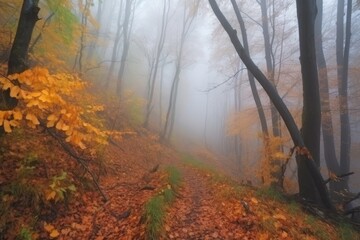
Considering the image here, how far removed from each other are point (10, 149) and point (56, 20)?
5.29 m

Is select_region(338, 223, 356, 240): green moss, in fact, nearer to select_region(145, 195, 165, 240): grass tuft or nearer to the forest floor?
the forest floor

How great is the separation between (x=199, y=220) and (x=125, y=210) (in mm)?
1371

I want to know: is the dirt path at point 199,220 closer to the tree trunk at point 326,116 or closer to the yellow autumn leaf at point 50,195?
the yellow autumn leaf at point 50,195

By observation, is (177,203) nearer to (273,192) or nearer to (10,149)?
(273,192)

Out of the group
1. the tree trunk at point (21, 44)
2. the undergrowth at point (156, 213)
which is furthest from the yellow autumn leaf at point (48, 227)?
the tree trunk at point (21, 44)

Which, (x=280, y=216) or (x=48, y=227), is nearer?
(x=48, y=227)

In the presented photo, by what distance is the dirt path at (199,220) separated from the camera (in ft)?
12.6

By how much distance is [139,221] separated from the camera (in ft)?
13.1

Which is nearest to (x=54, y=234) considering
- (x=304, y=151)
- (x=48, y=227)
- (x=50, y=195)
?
(x=48, y=227)

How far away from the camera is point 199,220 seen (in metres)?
4.36

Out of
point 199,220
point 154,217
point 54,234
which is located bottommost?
point 54,234

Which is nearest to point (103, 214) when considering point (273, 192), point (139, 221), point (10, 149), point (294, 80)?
point (139, 221)

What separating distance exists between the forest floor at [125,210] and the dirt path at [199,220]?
2 cm

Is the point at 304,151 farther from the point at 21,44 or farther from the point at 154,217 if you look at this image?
the point at 21,44
